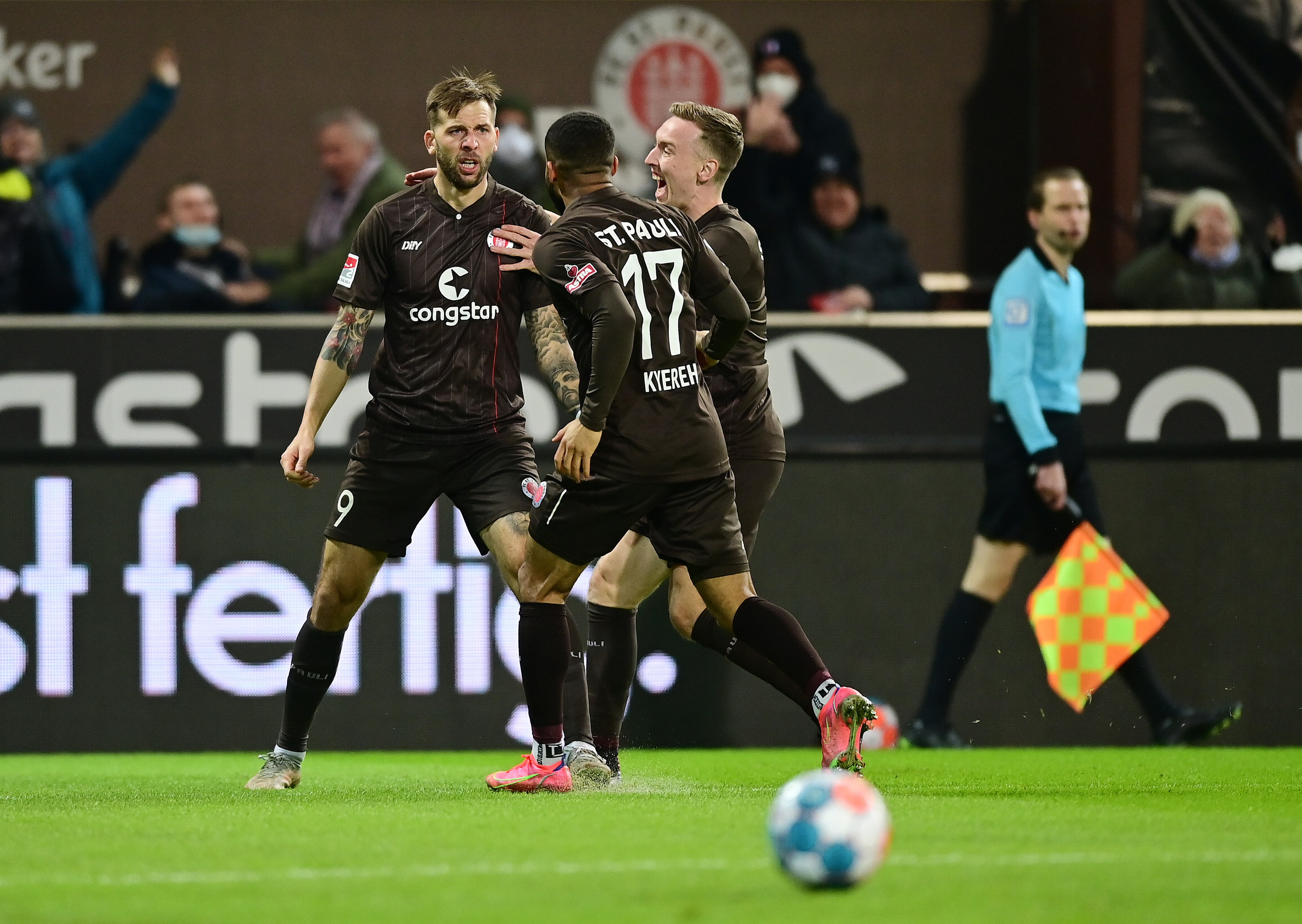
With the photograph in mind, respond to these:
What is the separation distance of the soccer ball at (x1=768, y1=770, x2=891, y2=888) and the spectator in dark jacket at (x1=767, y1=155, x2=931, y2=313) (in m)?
5.43

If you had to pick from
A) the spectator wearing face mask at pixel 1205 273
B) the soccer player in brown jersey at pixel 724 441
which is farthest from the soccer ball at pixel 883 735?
the spectator wearing face mask at pixel 1205 273

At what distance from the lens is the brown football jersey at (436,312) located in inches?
235

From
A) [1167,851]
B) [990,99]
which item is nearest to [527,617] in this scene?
[1167,851]

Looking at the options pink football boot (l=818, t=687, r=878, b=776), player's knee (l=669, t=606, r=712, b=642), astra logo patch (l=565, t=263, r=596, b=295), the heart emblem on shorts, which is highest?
astra logo patch (l=565, t=263, r=596, b=295)

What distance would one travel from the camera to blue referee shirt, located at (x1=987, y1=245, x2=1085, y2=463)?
7949 millimetres

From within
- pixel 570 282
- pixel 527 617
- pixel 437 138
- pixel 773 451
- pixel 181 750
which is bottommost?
pixel 181 750

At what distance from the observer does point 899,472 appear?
27.1 feet

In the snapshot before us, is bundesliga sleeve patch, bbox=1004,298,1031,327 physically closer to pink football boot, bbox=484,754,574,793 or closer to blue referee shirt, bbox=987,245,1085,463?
blue referee shirt, bbox=987,245,1085,463

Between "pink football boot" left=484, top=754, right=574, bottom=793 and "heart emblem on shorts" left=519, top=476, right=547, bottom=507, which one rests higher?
"heart emblem on shorts" left=519, top=476, right=547, bottom=507

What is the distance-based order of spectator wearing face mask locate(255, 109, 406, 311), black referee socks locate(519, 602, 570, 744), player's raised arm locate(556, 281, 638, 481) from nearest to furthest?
player's raised arm locate(556, 281, 638, 481), black referee socks locate(519, 602, 570, 744), spectator wearing face mask locate(255, 109, 406, 311)

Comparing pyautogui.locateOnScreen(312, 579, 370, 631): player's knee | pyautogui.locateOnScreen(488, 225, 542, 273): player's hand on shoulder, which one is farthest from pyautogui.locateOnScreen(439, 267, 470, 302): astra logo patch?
pyautogui.locateOnScreen(312, 579, 370, 631): player's knee

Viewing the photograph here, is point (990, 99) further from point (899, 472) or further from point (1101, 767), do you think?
point (1101, 767)

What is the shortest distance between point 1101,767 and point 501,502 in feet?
8.52

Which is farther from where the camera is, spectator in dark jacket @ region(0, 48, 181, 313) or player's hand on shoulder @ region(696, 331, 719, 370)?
spectator in dark jacket @ region(0, 48, 181, 313)
